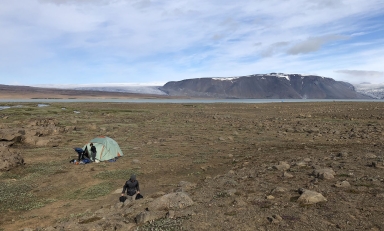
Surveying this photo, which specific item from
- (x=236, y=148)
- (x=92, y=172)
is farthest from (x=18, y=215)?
(x=236, y=148)

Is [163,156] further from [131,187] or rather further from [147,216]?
[147,216]

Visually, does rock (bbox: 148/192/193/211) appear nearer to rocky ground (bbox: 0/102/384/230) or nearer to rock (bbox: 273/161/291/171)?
rocky ground (bbox: 0/102/384/230)

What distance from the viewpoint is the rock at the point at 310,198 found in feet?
31.6

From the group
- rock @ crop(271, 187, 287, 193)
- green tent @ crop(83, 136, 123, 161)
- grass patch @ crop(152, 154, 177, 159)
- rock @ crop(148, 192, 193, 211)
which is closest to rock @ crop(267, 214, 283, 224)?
rock @ crop(271, 187, 287, 193)

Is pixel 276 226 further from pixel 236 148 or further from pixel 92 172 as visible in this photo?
pixel 236 148

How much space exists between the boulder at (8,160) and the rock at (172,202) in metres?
12.4

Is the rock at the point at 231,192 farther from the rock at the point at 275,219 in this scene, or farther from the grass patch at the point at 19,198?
the grass patch at the point at 19,198

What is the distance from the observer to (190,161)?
1961cm

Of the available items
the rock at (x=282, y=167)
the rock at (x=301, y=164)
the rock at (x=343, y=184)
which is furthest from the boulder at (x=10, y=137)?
the rock at (x=343, y=184)

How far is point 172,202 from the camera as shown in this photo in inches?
402

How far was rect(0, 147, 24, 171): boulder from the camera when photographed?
57.7ft

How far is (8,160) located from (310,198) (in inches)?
696

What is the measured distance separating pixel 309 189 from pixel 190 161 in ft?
32.4

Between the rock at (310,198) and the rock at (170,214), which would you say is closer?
the rock at (170,214)
